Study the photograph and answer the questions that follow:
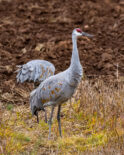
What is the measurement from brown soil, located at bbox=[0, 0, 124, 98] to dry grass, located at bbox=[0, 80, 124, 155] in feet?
4.71

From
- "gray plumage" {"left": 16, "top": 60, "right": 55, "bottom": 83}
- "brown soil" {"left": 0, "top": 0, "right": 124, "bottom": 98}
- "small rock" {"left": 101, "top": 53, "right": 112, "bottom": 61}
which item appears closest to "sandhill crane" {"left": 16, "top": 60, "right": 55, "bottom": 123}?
"gray plumage" {"left": 16, "top": 60, "right": 55, "bottom": 83}

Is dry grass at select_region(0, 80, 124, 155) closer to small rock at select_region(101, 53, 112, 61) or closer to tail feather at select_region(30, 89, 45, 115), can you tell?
tail feather at select_region(30, 89, 45, 115)

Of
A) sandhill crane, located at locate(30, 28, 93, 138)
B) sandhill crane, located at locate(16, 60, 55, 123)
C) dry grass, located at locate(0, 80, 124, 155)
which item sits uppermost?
sandhill crane, located at locate(30, 28, 93, 138)

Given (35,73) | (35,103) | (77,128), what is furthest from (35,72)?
(77,128)

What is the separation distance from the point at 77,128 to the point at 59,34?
4.73m

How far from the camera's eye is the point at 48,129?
7484 millimetres

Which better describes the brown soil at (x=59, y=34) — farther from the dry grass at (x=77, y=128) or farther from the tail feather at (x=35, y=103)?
the tail feather at (x=35, y=103)

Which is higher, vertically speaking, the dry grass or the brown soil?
the brown soil

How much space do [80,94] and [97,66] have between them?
196 centimetres

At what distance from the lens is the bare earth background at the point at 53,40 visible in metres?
8.82

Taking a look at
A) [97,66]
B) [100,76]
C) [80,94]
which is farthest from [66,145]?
[97,66]

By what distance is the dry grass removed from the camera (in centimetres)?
617

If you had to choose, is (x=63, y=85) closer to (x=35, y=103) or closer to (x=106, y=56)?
(x=35, y=103)

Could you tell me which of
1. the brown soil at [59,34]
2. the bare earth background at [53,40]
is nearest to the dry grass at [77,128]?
the bare earth background at [53,40]
